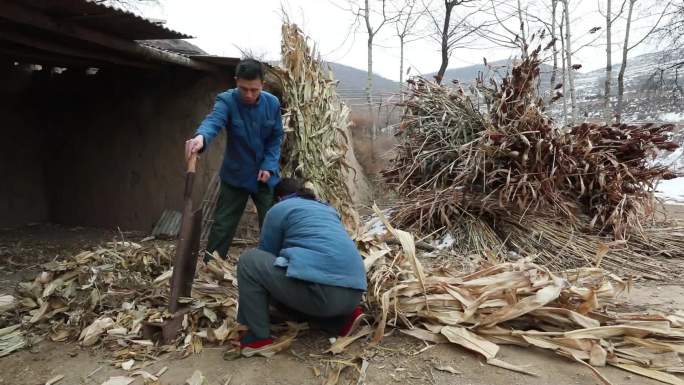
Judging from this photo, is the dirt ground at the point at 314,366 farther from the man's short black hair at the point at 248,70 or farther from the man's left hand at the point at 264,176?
the man's short black hair at the point at 248,70

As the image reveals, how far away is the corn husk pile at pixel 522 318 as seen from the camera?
2.07 metres

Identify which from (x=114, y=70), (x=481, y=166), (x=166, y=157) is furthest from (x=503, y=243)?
(x=114, y=70)

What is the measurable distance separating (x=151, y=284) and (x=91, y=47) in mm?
2828

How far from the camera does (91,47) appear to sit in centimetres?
450

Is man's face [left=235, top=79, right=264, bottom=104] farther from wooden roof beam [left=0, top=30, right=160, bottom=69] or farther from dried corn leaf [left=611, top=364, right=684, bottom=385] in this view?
dried corn leaf [left=611, top=364, right=684, bottom=385]

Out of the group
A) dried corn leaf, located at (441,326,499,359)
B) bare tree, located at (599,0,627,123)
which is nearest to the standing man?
dried corn leaf, located at (441,326,499,359)

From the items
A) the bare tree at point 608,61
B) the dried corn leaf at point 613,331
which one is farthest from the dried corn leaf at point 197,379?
the bare tree at point 608,61

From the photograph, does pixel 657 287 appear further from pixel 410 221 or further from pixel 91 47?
pixel 91 47

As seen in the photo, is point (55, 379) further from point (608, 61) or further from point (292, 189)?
point (608, 61)

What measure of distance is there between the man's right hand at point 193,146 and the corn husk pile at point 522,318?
3.75 feet

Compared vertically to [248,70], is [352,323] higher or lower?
lower

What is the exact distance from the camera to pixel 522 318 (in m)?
2.34

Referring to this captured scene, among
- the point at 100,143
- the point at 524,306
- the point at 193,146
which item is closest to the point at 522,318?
the point at 524,306

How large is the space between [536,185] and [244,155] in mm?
2566
